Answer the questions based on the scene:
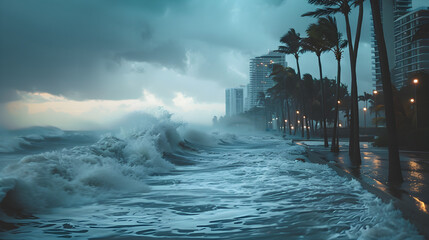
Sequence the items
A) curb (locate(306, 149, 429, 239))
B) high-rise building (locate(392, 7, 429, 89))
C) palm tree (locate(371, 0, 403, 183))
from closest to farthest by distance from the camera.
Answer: curb (locate(306, 149, 429, 239)), palm tree (locate(371, 0, 403, 183)), high-rise building (locate(392, 7, 429, 89))

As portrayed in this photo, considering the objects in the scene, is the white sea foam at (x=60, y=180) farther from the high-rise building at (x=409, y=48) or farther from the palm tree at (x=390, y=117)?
the high-rise building at (x=409, y=48)

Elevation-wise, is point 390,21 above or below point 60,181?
above

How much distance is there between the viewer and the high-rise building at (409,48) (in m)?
104

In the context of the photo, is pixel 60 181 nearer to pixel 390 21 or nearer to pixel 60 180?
pixel 60 180

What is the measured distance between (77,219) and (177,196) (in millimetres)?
2375

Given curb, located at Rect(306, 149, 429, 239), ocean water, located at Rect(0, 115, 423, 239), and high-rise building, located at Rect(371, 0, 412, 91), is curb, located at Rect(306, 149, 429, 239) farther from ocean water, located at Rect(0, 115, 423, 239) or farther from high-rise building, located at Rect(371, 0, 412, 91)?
high-rise building, located at Rect(371, 0, 412, 91)

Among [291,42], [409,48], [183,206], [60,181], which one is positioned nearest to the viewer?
[183,206]

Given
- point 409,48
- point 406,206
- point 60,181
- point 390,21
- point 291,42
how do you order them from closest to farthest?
point 406,206 < point 60,181 < point 291,42 < point 409,48 < point 390,21

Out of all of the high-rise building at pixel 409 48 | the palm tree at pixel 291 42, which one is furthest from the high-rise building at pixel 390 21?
the palm tree at pixel 291 42

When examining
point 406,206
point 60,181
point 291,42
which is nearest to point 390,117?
point 406,206

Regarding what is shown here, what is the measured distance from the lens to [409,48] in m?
111

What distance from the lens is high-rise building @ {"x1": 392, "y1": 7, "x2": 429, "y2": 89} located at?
342 ft

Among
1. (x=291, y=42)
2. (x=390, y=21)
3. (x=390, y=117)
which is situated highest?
(x=390, y=21)

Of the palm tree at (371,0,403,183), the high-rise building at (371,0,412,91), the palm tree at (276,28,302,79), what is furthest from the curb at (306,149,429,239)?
the high-rise building at (371,0,412,91)
